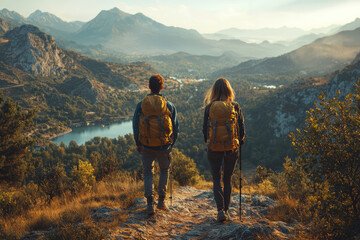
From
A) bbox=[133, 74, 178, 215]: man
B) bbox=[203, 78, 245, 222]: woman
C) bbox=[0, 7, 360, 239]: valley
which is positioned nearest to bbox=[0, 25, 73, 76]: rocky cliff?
bbox=[0, 7, 360, 239]: valley

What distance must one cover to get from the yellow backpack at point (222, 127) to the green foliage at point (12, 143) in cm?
1868

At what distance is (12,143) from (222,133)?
788 inches

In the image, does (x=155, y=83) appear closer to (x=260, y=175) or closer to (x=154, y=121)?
(x=154, y=121)

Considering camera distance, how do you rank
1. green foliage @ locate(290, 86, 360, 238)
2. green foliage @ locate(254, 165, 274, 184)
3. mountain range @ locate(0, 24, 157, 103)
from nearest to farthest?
green foliage @ locate(290, 86, 360, 238) < green foliage @ locate(254, 165, 274, 184) < mountain range @ locate(0, 24, 157, 103)

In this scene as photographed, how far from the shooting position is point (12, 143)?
18.2 m

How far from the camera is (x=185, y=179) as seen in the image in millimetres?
10258

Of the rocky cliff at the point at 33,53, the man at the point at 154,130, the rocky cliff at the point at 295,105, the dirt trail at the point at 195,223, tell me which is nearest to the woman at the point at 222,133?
the dirt trail at the point at 195,223

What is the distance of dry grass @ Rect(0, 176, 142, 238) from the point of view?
4.30 m

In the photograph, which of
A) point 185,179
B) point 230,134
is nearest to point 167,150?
point 230,134

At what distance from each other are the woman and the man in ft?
2.72

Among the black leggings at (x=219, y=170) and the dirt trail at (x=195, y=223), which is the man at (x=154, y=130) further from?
the black leggings at (x=219, y=170)

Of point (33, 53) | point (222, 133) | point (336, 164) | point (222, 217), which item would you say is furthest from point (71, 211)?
point (33, 53)

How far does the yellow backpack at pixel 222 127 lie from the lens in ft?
14.5

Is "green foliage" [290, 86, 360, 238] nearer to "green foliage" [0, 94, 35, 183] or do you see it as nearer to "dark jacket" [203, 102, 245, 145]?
"dark jacket" [203, 102, 245, 145]
